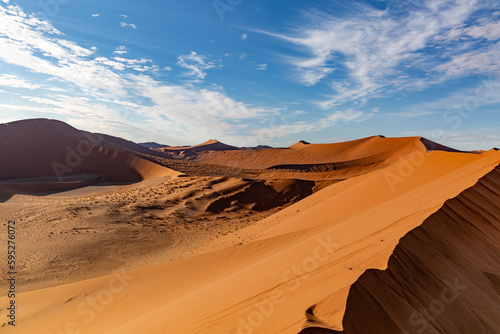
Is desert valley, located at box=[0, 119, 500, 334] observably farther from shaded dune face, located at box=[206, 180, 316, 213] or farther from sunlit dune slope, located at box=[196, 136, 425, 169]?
sunlit dune slope, located at box=[196, 136, 425, 169]

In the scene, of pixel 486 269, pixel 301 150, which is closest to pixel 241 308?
pixel 486 269

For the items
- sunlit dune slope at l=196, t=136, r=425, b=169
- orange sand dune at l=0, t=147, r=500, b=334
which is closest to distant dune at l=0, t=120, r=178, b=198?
sunlit dune slope at l=196, t=136, r=425, b=169

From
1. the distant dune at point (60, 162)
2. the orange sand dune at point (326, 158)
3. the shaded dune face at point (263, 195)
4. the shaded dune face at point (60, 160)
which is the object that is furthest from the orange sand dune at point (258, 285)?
the shaded dune face at point (60, 160)

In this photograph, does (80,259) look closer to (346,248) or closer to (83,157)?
(346,248)

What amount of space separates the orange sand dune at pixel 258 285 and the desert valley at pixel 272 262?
3cm

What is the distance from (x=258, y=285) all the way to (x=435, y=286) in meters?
2.19

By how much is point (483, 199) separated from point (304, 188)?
59.4 ft

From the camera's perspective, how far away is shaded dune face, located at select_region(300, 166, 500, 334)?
104 inches

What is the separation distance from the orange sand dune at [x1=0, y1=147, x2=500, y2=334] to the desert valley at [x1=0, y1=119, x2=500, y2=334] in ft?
0.10

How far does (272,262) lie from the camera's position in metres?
5.37

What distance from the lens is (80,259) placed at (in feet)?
35.5

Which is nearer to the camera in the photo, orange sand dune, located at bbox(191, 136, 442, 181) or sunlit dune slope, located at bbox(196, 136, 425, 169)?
orange sand dune, located at bbox(191, 136, 442, 181)

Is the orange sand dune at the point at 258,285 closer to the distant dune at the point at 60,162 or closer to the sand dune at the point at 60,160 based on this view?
the distant dune at the point at 60,162

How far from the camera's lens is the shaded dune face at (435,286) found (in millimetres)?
2654
